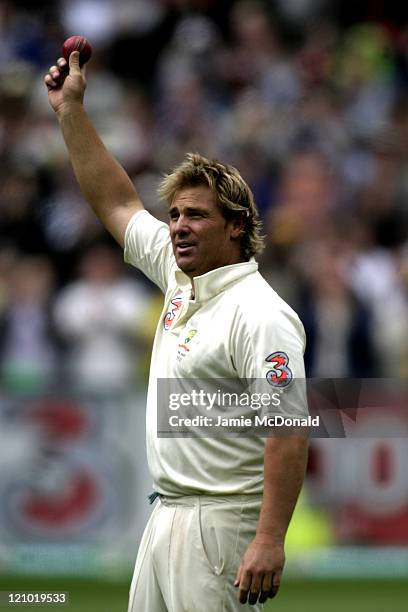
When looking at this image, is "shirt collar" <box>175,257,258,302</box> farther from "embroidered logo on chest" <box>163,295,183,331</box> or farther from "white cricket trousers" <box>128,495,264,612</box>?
"white cricket trousers" <box>128,495,264,612</box>

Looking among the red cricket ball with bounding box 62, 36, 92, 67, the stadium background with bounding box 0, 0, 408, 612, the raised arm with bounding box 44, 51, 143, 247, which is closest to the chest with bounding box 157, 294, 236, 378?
the raised arm with bounding box 44, 51, 143, 247

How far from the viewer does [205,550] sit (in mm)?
5090

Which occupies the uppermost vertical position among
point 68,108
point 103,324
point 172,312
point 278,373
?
point 103,324

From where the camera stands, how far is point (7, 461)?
34.6ft

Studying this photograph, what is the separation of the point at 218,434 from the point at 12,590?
4984 mm

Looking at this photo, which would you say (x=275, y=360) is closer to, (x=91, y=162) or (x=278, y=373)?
(x=278, y=373)

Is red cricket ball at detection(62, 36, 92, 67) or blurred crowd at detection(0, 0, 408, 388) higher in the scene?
blurred crowd at detection(0, 0, 408, 388)

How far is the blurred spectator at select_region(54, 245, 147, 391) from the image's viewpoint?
36.8 ft

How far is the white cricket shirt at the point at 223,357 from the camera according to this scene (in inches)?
194

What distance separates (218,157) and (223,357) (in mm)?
8025

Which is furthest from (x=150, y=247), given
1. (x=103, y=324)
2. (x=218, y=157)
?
(x=218, y=157)

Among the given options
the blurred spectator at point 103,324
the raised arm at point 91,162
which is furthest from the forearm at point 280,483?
the blurred spectator at point 103,324

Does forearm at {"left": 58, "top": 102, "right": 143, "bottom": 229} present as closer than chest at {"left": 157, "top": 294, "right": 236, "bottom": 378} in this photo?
No

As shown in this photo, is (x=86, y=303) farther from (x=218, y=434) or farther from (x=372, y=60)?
(x=218, y=434)
